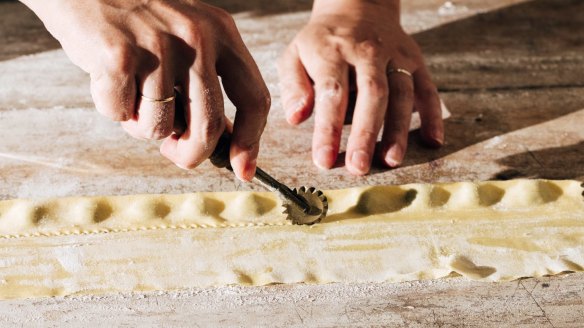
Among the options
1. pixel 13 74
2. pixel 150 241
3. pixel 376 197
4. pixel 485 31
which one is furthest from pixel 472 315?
pixel 13 74

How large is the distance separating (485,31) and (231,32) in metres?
1.13

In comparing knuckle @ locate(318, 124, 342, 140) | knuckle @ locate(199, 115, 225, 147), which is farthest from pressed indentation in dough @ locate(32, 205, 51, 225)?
knuckle @ locate(318, 124, 342, 140)

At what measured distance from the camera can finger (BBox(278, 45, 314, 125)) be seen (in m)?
1.42

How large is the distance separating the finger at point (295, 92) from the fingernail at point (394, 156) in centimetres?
22

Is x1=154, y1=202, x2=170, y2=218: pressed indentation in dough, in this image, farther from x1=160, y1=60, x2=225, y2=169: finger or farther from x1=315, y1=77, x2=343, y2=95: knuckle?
x1=315, y1=77, x2=343, y2=95: knuckle

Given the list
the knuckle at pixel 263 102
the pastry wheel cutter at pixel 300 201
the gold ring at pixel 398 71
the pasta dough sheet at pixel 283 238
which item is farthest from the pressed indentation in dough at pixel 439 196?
the knuckle at pixel 263 102

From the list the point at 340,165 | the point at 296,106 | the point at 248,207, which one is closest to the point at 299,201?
the point at 248,207

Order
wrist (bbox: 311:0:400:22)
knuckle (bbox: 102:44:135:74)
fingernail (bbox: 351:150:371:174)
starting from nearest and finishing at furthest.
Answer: knuckle (bbox: 102:44:135:74)
fingernail (bbox: 351:150:371:174)
wrist (bbox: 311:0:400:22)

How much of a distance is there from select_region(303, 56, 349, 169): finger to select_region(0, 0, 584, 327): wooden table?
46mm

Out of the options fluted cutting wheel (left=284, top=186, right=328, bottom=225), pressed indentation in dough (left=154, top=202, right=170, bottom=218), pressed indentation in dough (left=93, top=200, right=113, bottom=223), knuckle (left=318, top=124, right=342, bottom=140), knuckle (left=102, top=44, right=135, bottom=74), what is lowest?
pressed indentation in dough (left=93, top=200, right=113, bottom=223)

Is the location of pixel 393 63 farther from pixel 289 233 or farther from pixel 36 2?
pixel 36 2

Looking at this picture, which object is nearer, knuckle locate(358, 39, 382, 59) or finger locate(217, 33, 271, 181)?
finger locate(217, 33, 271, 181)

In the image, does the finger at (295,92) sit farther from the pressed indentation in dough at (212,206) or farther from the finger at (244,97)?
the finger at (244,97)

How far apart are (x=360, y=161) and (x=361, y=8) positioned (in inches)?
19.6
